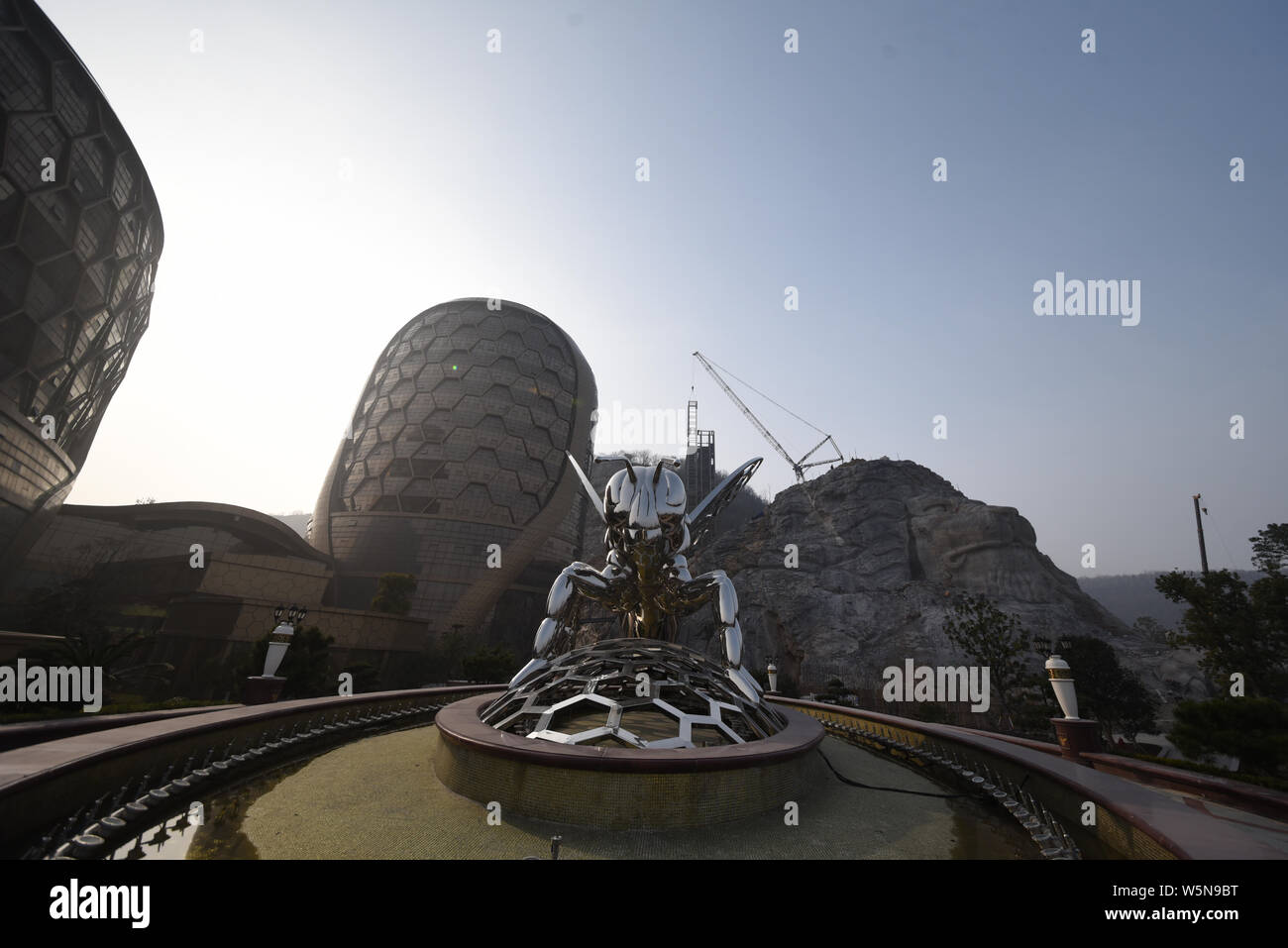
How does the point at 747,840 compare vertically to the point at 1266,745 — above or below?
above

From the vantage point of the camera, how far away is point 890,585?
152 ft

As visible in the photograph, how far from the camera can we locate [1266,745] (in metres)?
10.4

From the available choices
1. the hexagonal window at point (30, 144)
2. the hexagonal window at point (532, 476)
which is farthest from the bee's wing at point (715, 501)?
the hexagonal window at point (532, 476)

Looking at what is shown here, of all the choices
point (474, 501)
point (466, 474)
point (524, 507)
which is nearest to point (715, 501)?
point (524, 507)

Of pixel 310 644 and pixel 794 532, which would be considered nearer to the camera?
pixel 310 644

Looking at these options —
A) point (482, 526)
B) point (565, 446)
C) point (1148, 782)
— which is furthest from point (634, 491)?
point (565, 446)

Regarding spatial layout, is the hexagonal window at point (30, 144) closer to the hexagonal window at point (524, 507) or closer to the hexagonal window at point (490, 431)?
the hexagonal window at point (490, 431)

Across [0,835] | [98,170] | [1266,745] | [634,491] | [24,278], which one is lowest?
[1266,745]

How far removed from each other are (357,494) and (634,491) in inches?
1578

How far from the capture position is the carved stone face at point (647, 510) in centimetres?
982

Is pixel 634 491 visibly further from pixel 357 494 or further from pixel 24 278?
pixel 357 494

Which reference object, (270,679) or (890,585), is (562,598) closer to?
(270,679)

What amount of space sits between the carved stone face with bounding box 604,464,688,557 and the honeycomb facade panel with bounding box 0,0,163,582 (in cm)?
2824

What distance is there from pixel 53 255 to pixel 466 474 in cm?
2485
